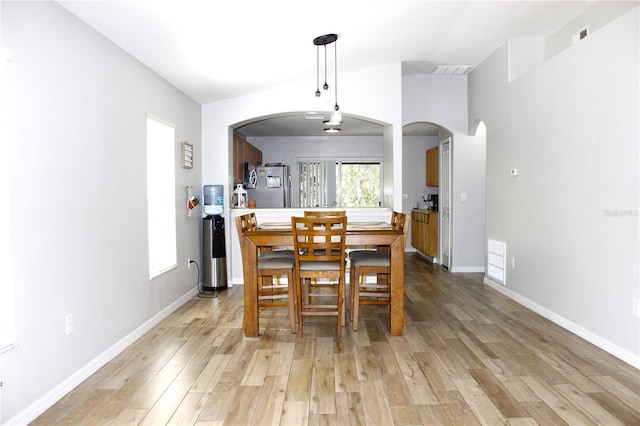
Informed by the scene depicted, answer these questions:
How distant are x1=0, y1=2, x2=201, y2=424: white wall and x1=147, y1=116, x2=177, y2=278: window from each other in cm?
53

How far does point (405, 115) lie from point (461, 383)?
440cm

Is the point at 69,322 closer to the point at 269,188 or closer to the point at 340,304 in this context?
the point at 340,304

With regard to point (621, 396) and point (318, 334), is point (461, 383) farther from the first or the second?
point (318, 334)

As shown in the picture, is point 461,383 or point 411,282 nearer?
point 461,383

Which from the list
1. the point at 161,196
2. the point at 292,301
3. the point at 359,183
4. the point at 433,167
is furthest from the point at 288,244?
the point at 359,183

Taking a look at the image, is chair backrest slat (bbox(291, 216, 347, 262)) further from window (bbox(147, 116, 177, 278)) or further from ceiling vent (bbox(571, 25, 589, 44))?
ceiling vent (bbox(571, 25, 589, 44))

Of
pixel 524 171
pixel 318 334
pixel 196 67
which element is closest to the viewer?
pixel 318 334

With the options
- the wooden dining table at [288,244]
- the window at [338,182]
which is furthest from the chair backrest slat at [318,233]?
the window at [338,182]

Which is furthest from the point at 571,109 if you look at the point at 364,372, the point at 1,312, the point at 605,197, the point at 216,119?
the point at 1,312

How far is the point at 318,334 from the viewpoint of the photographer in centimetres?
363

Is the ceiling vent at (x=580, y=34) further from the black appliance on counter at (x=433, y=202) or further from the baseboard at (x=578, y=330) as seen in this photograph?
the black appliance on counter at (x=433, y=202)

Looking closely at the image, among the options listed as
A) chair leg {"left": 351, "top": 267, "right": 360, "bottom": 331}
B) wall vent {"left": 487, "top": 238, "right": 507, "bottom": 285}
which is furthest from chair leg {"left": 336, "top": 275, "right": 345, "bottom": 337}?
wall vent {"left": 487, "top": 238, "right": 507, "bottom": 285}

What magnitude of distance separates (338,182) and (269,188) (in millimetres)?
1699

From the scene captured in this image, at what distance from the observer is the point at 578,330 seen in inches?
140
